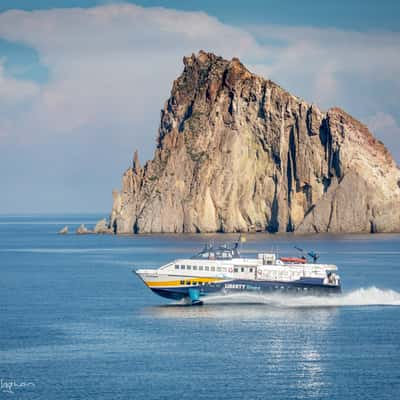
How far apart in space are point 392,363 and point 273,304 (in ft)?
95.3

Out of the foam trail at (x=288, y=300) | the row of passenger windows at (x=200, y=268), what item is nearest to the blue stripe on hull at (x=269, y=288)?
the foam trail at (x=288, y=300)

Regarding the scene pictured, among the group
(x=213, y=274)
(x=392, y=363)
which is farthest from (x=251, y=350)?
(x=213, y=274)

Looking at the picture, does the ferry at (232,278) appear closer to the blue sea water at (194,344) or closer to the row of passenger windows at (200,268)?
the row of passenger windows at (200,268)

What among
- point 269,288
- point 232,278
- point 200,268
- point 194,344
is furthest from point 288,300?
point 194,344

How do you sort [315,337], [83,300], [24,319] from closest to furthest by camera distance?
[315,337]
[24,319]
[83,300]

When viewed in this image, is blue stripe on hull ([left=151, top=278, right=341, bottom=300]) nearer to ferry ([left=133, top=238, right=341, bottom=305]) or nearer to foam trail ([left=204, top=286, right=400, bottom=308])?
ferry ([left=133, top=238, right=341, bottom=305])

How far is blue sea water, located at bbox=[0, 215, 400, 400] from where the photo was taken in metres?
61.5

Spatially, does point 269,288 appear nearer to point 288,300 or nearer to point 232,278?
point 288,300

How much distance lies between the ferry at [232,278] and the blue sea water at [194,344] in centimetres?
102

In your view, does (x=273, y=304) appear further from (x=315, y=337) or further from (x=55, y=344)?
(x=55, y=344)

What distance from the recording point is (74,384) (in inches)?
2450

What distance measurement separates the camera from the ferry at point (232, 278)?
95438mm

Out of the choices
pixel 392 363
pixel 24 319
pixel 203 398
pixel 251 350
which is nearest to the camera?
pixel 203 398

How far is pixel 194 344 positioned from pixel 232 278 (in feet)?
70.5
